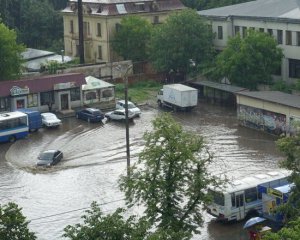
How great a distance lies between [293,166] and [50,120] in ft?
78.2

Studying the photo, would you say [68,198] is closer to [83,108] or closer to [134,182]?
[134,182]

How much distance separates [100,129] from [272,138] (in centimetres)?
1136

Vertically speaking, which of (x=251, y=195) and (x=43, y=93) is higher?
(x=43, y=93)

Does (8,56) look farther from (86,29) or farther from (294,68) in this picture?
(294,68)

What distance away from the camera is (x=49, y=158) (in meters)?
40.1

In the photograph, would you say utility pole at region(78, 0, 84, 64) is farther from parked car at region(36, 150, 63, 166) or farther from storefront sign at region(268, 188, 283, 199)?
storefront sign at region(268, 188, 283, 199)

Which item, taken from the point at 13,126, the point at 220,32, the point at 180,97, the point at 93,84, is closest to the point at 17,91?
the point at 13,126

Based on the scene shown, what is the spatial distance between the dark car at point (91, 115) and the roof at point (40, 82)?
3315 mm

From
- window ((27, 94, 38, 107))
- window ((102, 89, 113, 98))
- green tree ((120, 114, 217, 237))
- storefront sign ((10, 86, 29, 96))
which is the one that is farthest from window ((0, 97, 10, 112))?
green tree ((120, 114, 217, 237))

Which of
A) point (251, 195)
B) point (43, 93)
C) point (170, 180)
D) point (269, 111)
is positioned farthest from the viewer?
point (43, 93)

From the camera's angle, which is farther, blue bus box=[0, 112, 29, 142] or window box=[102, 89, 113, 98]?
window box=[102, 89, 113, 98]

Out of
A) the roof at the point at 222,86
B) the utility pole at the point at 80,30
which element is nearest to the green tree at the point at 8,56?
the utility pole at the point at 80,30

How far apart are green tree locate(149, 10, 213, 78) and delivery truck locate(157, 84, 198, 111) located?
590cm

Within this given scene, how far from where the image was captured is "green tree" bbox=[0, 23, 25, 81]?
174 ft
